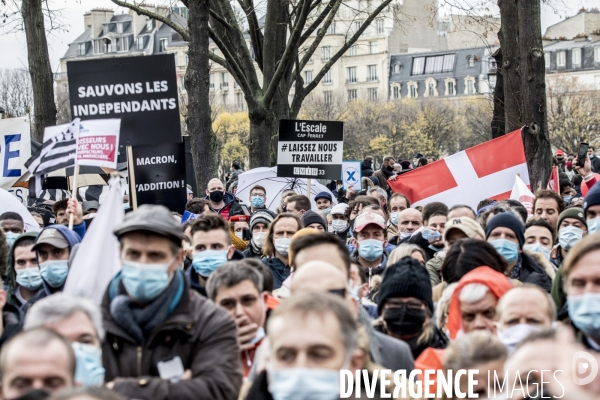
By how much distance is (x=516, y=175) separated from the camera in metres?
13.0

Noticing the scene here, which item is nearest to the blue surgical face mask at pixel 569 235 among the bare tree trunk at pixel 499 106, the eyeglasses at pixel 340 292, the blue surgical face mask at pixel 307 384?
the eyeglasses at pixel 340 292

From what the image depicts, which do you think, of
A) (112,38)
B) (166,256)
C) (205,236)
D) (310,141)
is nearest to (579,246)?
(166,256)

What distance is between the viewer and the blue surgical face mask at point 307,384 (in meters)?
3.86

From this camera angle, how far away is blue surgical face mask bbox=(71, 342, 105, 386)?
4629 millimetres

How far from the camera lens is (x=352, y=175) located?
1994cm

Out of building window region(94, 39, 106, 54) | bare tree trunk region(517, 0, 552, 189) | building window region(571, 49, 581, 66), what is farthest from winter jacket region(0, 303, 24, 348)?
building window region(94, 39, 106, 54)

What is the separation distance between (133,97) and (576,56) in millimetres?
90048

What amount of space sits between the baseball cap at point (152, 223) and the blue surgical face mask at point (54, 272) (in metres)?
2.17

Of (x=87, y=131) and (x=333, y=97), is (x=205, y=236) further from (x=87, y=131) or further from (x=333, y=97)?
(x=333, y=97)

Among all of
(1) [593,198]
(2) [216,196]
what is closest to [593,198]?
(1) [593,198]

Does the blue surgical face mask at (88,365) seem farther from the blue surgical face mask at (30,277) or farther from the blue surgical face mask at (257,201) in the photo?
the blue surgical face mask at (257,201)

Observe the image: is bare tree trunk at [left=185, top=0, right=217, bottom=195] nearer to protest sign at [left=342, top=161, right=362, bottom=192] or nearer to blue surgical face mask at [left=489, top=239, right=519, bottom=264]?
protest sign at [left=342, top=161, right=362, bottom=192]

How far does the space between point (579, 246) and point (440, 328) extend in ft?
4.70

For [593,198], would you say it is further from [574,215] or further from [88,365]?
[88,365]
